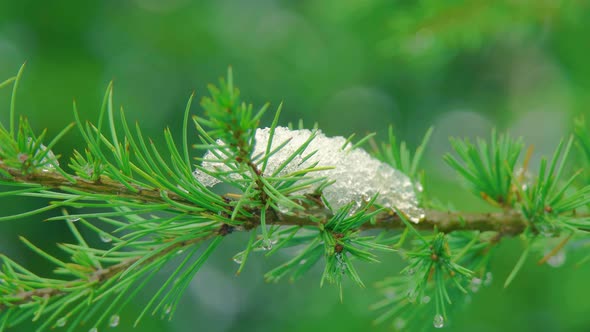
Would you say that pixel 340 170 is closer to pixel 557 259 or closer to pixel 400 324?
pixel 400 324

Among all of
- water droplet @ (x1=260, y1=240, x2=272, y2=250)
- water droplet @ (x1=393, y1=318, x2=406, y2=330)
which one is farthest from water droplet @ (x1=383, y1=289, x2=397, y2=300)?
water droplet @ (x1=260, y1=240, x2=272, y2=250)

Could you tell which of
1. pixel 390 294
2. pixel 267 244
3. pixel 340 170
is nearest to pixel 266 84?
pixel 390 294

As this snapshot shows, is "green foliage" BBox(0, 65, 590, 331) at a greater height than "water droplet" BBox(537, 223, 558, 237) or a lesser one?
lesser

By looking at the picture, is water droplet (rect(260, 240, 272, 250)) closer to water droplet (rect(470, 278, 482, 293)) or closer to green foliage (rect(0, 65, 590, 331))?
green foliage (rect(0, 65, 590, 331))

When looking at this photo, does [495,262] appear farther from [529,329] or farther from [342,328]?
[342,328]

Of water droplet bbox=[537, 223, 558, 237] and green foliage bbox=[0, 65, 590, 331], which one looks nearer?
green foliage bbox=[0, 65, 590, 331]

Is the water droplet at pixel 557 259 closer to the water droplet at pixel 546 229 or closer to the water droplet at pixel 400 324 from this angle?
the water droplet at pixel 546 229

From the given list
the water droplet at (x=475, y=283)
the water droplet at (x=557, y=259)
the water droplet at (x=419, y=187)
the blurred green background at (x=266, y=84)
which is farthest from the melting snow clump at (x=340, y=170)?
the blurred green background at (x=266, y=84)
